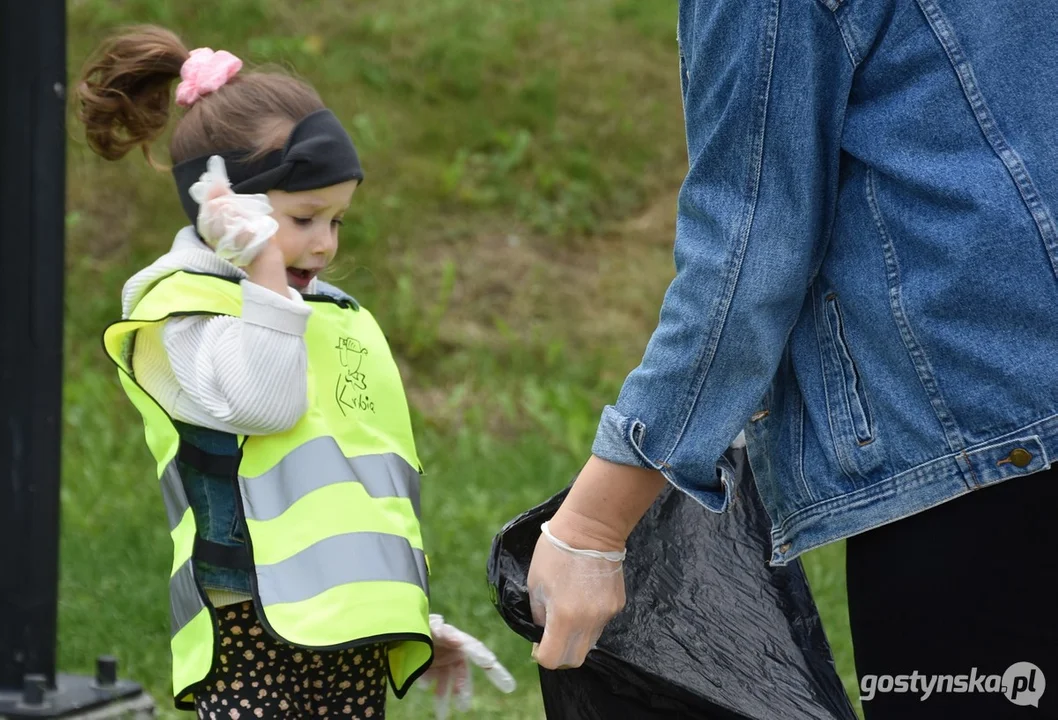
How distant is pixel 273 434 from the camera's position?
8.84ft

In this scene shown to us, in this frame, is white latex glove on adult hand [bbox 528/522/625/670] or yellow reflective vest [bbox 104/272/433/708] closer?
white latex glove on adult hand [bbox 528/522/625/670]

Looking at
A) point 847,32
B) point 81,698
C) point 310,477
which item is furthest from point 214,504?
point 847,32

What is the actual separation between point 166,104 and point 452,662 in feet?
4.48

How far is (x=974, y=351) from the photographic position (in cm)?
169

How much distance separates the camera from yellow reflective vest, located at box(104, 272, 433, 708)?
8.56ft

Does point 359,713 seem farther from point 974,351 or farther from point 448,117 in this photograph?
point 448,117

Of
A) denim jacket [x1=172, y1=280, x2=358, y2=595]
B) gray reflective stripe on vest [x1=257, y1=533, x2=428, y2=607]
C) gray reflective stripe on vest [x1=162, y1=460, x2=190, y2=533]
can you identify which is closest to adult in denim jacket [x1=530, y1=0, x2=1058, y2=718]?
gray reflective stripe on vest [x1=257, y1=533, x2=428, y2=607]

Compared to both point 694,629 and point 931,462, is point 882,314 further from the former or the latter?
point 694,629

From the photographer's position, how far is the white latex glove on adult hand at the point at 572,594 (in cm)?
194

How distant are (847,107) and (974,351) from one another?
345 mm

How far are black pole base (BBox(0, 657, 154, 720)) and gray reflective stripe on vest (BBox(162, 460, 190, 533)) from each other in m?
1.27

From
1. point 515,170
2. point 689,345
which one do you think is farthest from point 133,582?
point 515,170

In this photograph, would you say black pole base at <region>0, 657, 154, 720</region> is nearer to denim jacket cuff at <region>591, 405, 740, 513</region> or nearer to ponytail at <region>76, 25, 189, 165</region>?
ponytail at <region>76, 25, 189, 165</region>

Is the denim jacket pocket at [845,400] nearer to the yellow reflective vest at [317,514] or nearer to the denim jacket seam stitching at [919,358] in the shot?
the denim jacket seam stitching at [919,358]
